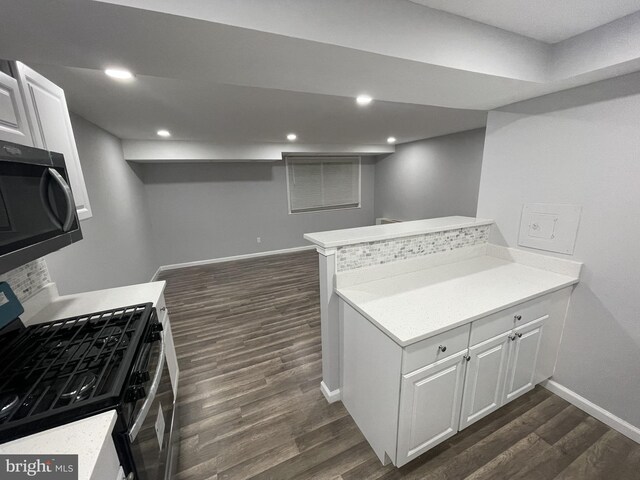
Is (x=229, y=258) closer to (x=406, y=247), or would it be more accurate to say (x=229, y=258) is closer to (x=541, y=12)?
(x=406, y=247)

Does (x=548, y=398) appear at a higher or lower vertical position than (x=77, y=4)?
lower

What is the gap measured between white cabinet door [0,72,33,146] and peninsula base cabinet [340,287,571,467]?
5.49 ft

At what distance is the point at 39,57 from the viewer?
105cm

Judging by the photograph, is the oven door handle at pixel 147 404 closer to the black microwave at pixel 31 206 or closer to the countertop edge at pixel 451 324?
the black microwave at pixel 31 206

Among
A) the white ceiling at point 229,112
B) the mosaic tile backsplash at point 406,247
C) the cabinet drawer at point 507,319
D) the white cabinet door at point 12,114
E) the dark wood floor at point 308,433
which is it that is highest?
the white ceiling at point 229,112

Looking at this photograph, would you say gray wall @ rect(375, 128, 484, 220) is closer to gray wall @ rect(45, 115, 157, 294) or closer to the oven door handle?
the oven door handle

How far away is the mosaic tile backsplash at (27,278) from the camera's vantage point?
127 cm

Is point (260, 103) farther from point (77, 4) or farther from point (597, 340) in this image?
point (597, 340)

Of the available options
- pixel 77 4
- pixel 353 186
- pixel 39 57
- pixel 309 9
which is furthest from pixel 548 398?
pixel 353 186

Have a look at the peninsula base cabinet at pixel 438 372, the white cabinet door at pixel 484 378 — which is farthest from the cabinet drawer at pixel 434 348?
the white cabinet door at pixel 484 378

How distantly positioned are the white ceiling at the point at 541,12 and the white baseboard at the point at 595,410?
2298 millimetres

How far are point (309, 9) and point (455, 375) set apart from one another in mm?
1816

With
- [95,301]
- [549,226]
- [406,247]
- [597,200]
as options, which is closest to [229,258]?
[95,301]

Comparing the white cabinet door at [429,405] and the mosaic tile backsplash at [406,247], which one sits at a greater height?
the mosaic tile backsplash at [406,247]
